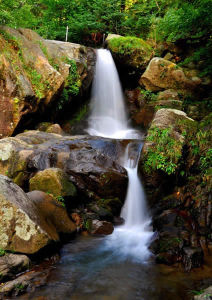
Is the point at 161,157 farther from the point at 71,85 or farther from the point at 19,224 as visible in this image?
the point at 71,85

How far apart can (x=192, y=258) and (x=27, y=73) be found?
8.26 meters

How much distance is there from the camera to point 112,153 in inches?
303

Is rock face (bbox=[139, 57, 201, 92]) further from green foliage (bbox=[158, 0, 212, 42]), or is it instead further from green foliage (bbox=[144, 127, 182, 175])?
green foliage (bbox=[144, 127, 182, 175])

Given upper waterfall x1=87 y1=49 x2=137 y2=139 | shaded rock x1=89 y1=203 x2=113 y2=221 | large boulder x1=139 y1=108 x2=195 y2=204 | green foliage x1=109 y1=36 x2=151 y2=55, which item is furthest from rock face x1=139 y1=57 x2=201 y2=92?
shaded rock x1=89 y1=203 x2=113 y2=221

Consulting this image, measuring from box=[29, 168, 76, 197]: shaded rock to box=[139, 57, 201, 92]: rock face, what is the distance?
29.1 feet

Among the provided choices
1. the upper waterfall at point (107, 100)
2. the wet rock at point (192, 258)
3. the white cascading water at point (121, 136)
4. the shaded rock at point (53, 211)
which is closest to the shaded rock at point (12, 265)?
the shaded rock at point (53, 211)

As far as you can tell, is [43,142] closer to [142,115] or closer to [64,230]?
[64,230]

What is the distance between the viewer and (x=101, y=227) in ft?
19.3

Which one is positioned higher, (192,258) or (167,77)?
(167,77)

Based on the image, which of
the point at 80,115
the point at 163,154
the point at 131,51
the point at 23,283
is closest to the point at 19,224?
the point at 23,283

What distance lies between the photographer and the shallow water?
141 inches

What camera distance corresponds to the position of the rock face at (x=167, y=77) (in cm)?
1270

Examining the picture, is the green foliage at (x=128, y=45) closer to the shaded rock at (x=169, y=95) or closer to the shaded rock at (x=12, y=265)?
the shaded rock at (x=169, y=95)

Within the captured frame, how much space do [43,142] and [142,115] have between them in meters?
6.66
